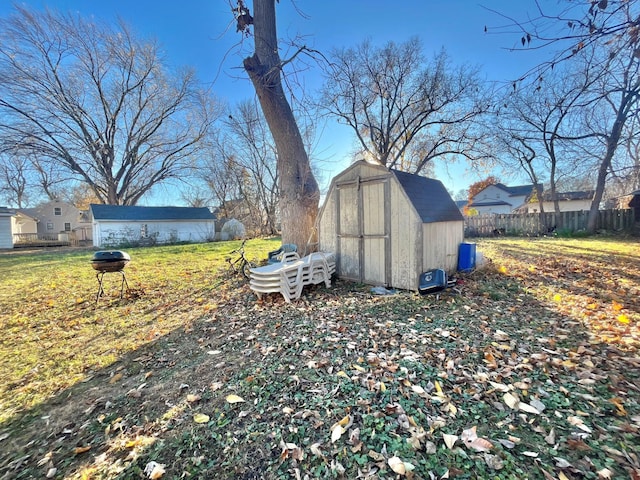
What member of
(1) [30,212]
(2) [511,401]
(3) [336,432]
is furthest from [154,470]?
(1) [30,212]

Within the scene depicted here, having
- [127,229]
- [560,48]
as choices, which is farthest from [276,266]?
[127,229]

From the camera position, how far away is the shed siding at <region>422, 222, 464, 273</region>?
547 cm

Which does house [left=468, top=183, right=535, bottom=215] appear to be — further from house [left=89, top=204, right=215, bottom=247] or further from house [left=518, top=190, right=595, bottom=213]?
house [left=89, top=204, right=215, bottom=247]

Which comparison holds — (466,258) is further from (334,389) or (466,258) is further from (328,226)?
(334,389)

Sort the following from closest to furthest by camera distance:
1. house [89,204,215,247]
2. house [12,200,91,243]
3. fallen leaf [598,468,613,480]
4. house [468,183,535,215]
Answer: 1. fallen leaf [598,468,613,480]
2. house [89,204,215,247]
3. house [12,200,91,243]
4. house [468,183,535,215]

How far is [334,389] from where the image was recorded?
253 cm

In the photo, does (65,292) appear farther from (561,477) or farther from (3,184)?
(3,184)

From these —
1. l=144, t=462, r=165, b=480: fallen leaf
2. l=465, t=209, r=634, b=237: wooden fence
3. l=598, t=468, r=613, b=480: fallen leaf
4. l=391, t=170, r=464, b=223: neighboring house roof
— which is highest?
l=391, t=170, r=464, b=223: neighboring house roof

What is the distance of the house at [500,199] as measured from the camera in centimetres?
3656

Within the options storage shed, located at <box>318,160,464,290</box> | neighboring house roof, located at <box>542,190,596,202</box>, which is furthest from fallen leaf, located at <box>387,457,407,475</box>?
neighboring house roof, located at <box>542,190,596,202</box>

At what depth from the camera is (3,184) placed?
29250 millimetres

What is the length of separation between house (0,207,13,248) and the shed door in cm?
2696

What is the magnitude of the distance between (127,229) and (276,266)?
21820 millimetres

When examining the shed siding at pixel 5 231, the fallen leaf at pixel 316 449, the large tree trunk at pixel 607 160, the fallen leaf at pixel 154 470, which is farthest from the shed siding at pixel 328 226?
the shed siding at pixel 5 231
